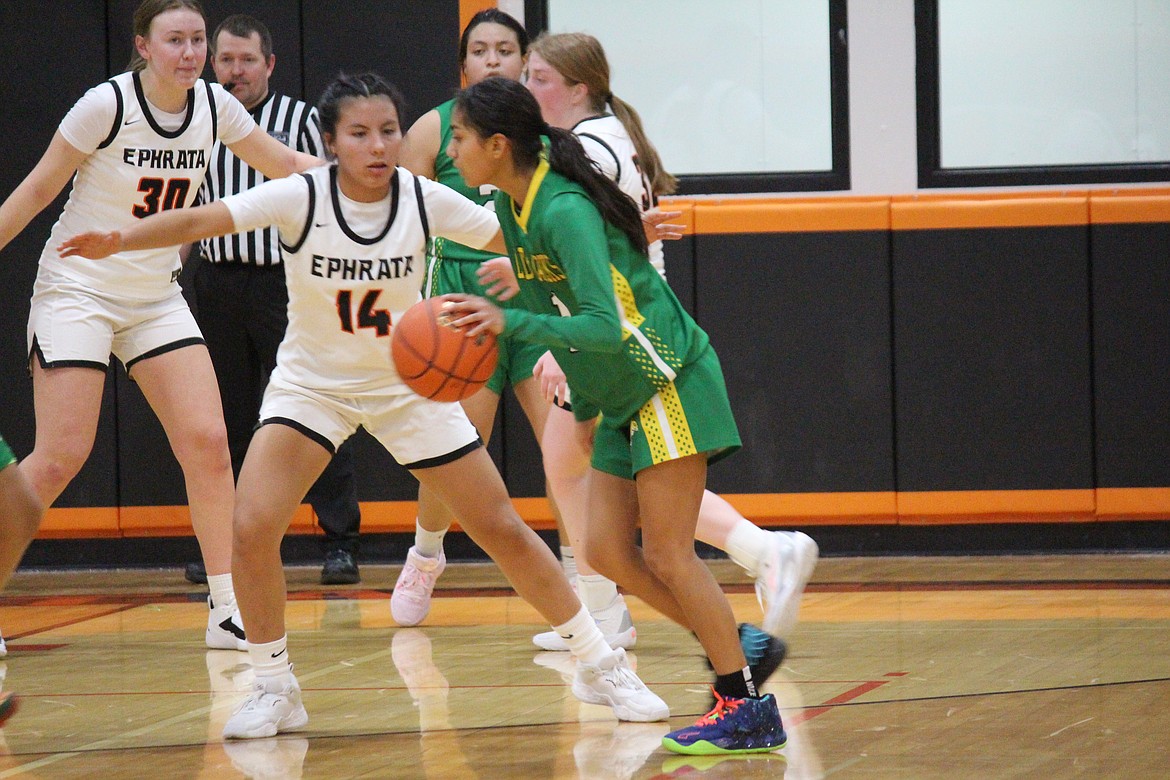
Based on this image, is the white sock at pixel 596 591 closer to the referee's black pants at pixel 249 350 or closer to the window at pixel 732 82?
the referee's black pants at pixel 249 350

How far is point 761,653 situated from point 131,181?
2.55m

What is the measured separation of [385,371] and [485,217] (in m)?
0.48

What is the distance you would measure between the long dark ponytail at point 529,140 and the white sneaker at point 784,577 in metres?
1.16

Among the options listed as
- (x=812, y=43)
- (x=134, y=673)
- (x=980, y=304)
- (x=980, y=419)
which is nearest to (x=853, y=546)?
(x=980, y=419)

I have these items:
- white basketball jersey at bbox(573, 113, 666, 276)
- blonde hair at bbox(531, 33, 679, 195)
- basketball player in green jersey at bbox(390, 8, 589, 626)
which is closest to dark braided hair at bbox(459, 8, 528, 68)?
basketball player in green jersey at bbox(390, 8, 589, 626)

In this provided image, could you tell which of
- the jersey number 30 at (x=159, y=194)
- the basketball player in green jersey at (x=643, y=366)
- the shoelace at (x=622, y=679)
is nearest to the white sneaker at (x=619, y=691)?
the shoelace at (x=622, y=679)

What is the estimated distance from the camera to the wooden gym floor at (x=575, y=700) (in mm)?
3428

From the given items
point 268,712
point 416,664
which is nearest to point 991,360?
point 416,664

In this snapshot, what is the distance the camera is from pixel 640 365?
3.46 m

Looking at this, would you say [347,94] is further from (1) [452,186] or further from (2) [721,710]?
(2) [721,710]

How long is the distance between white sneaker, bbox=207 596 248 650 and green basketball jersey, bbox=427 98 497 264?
4.45 ft

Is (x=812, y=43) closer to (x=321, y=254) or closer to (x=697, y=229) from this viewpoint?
(x=697, y=229)

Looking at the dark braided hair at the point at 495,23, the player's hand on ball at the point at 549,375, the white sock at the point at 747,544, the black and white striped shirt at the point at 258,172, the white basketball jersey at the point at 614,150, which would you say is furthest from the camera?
the black and white striped shirt at the point at 258,172

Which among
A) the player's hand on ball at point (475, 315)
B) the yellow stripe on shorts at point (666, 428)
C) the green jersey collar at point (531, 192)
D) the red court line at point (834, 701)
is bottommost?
the red court line at point (834, 701)
